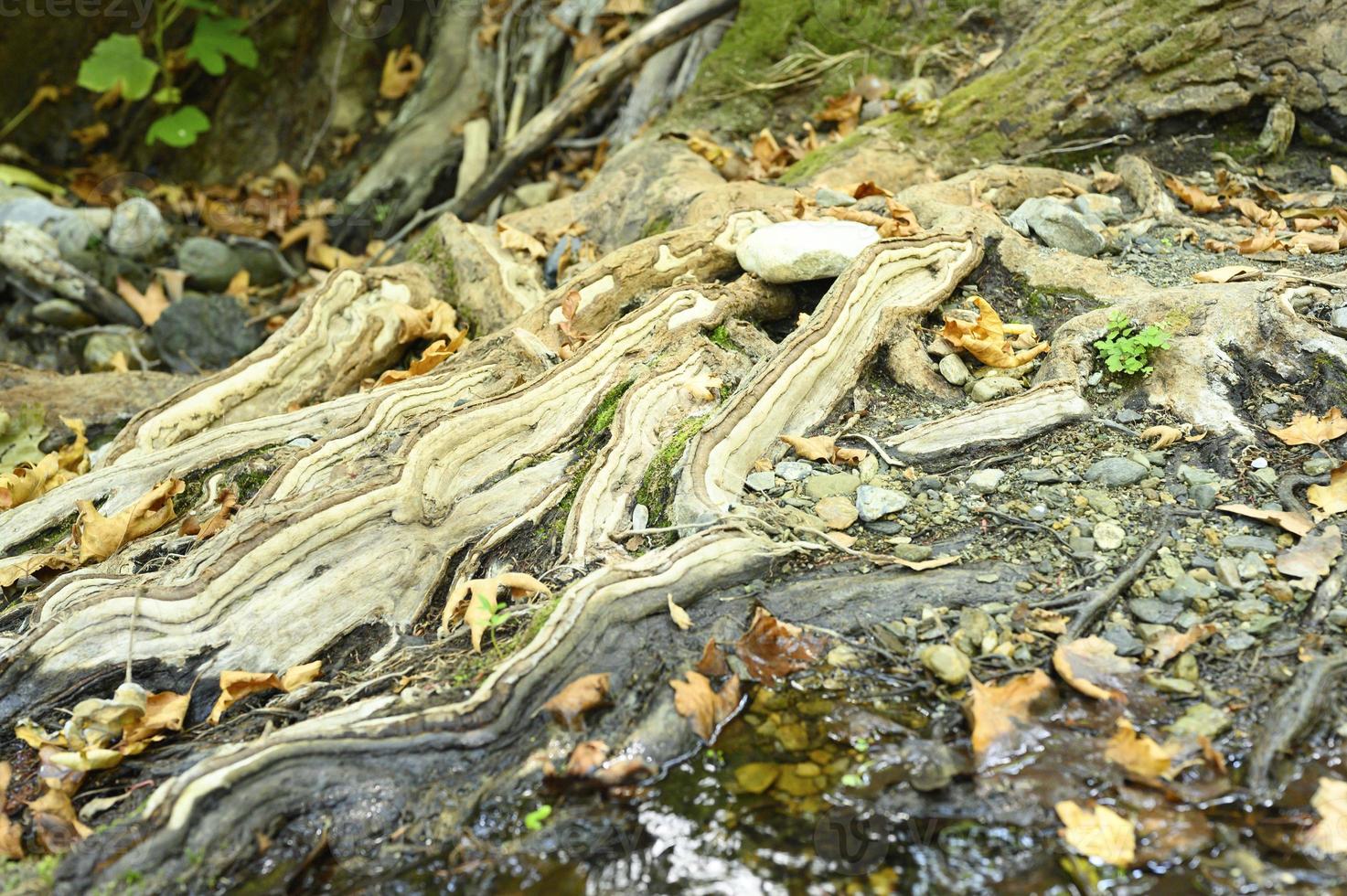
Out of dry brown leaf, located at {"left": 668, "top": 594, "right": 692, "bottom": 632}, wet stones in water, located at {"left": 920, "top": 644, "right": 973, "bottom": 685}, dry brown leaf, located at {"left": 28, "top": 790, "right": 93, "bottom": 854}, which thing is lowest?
wet stones in water, located at {"left": 920, "top": 644, "right": 973, "bottom": 685}

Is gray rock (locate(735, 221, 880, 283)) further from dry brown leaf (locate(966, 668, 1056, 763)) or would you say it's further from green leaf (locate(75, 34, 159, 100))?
green leaf (locate(75, 34, 159, 100))

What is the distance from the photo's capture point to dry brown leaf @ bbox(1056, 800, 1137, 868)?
242cm

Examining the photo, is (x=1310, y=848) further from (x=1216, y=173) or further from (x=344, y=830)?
(x=1216, y=173)

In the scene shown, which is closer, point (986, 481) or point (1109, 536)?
point (1109, 536)

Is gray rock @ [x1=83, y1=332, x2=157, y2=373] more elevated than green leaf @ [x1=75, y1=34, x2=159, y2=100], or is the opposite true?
green leaf @ [x1=75, y1=34, x2=159, y2=100]

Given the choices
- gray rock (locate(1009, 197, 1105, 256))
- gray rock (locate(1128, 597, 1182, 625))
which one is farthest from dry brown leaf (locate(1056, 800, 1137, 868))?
gray rock (locate(1009, 197, 1105, 256))

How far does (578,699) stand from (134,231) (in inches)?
316

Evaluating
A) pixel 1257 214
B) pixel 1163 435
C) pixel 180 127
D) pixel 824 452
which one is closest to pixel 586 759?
pixel 824 452

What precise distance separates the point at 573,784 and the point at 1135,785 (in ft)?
5.08

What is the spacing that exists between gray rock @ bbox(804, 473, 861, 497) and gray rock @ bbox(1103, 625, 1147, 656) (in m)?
1.05

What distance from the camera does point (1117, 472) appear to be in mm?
3689

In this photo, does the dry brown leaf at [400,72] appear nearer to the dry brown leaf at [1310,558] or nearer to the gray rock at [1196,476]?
the gray rock at [1196,476]

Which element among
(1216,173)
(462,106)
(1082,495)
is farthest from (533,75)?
(1082,495)

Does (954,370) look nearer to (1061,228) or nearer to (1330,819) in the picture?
Result: (1061,228)
